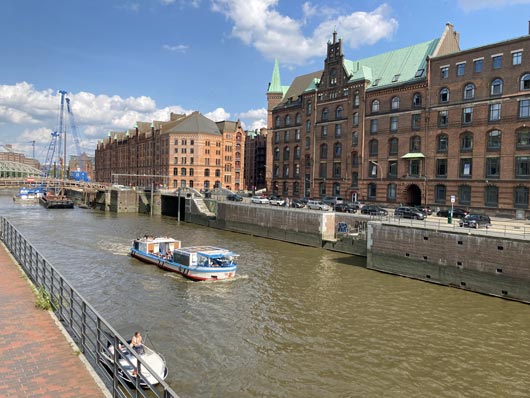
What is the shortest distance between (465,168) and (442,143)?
464cm

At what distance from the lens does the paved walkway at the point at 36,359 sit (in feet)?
29.2

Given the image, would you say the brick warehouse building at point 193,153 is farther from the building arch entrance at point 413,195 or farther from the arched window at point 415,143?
the arched window at point 415,143

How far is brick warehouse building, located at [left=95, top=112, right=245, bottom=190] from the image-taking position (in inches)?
4491

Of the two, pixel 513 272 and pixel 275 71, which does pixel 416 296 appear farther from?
pixel 275 71

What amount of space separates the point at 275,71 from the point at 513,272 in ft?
232

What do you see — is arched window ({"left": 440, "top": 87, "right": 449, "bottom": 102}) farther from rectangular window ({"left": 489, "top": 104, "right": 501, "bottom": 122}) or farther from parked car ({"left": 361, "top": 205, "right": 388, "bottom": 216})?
parked car ({"left": 361, "top": 205, "right": 388, "bottom": 216})

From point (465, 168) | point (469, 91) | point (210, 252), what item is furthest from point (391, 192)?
point (210, 252)

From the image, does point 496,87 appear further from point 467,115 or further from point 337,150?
point 337,150

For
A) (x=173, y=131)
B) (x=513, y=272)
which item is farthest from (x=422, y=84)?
(x=173, y=131)

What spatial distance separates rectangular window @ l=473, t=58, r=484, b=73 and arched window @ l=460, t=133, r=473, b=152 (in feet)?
25.2

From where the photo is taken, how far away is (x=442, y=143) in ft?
181

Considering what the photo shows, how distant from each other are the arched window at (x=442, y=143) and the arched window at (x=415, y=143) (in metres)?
2.76

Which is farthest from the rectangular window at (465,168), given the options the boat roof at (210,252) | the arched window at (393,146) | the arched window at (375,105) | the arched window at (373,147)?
the boat roof at (210,252)

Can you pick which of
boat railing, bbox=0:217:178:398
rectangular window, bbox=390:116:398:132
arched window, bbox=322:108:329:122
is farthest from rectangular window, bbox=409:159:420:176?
boat railing, bbox=0:217:178:398
